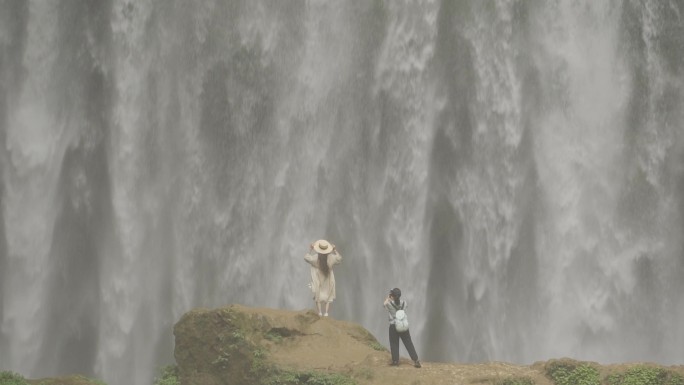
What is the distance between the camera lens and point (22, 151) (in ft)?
123

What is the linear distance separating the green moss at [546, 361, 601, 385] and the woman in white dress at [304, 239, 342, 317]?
4.82 meters

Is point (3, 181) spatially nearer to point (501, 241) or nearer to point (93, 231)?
point (93, 231)

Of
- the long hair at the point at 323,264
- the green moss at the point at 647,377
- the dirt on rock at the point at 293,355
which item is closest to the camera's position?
the green moss at the point at 647,377

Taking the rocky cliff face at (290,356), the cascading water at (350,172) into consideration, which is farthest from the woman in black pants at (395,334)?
the cascading water at (350,172)

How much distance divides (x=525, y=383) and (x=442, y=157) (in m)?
17.3

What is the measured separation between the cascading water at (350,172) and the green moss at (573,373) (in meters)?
13.5

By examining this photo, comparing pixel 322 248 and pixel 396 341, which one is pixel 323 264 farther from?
pixel 396 341

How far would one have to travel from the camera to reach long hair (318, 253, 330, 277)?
21.7 metres

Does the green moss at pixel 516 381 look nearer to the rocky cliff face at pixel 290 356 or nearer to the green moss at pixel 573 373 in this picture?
the rocky cliff face at pixel 290 356

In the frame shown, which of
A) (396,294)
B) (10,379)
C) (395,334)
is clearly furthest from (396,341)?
(10,379)

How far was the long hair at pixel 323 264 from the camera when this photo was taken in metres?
21.7

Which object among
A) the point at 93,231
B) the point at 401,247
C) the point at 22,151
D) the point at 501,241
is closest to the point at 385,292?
the point at 401,247

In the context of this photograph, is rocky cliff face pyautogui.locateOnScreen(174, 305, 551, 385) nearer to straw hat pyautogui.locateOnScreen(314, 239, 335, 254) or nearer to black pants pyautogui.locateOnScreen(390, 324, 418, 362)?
black pants pyautogui.locateOnScreen(390, 324, 418, 362)

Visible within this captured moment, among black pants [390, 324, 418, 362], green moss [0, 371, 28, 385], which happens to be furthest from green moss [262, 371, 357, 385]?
green moss [0, 371, 28, 385]
